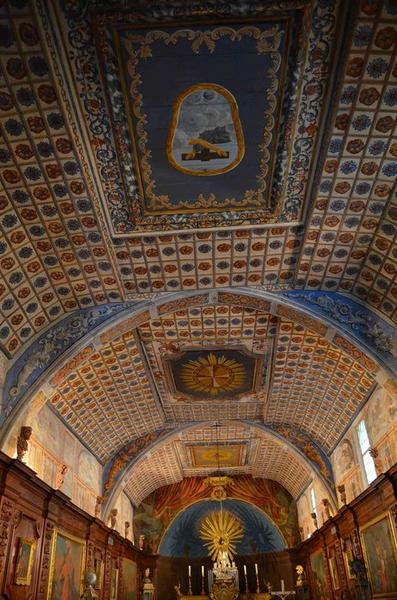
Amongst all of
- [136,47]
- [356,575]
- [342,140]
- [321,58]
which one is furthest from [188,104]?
[356,575]

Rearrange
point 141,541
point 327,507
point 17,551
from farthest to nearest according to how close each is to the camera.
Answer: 1. point 141,541
2. point 327,507
3. point 17,551

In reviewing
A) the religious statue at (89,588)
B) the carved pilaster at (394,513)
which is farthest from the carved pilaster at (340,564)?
the religious statue at (89,588)

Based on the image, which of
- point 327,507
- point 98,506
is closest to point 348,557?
point 327,507

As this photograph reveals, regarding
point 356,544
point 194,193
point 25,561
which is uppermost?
point 194,193

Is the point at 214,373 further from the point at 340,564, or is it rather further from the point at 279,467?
the point at 279,467

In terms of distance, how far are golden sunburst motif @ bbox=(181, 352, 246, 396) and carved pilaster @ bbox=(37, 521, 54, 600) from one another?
6008 millimetres

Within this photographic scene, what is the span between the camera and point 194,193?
32.3 feet

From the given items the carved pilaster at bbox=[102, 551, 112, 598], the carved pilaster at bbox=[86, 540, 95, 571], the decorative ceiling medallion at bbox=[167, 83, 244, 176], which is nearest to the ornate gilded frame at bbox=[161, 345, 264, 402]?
the carved pilaster at bbox=[86, 540, 95, 571]

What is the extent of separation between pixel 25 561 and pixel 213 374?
302 inches

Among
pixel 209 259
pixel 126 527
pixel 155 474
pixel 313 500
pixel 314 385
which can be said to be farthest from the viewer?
pixel 155 474

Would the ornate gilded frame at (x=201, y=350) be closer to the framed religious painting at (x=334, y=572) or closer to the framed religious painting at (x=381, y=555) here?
the framed religious painting at (x=381, y=555)

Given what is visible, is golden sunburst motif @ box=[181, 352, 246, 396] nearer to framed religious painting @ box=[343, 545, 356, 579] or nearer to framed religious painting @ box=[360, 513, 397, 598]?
framed religious painting @ box=[360, 513, 397, 598]

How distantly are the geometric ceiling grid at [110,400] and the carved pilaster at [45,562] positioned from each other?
334cm

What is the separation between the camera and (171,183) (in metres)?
9.57
